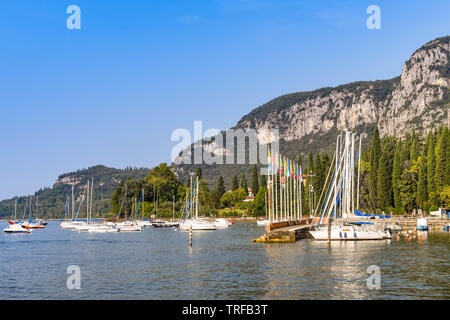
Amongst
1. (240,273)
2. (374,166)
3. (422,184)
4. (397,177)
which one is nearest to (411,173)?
(397,177)

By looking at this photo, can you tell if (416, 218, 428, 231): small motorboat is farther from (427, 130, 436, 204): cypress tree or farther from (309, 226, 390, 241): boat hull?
(309, 226, 390, 241): boat hull

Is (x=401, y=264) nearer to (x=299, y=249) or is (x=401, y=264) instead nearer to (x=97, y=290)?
(x=299, y=249)

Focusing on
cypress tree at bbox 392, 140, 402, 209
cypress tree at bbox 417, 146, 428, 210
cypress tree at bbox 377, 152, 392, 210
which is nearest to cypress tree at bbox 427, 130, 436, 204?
cypress tree at bbox 417, 146, 428, 210

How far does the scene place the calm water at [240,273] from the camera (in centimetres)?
3247

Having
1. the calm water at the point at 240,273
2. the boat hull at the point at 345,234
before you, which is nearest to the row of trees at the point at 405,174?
the boat hull at the point at 345,234

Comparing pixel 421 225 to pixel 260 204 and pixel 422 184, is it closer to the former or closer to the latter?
pixel 422 184

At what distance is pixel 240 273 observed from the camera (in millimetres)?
41000

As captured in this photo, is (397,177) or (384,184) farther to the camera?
(384,184)

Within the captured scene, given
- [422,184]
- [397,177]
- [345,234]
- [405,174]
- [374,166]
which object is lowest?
[345,234]

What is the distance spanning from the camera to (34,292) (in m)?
34.5

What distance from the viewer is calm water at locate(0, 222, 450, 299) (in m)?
32.5

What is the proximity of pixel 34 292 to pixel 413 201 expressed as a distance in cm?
10381

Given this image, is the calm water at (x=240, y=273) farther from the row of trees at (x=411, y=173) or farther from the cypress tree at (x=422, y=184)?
the cypress tree at (x=422, y=184)
